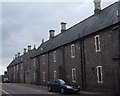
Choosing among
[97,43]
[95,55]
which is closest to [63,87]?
[95,55]

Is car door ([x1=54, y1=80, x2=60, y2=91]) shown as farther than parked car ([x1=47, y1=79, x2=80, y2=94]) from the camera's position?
Yes

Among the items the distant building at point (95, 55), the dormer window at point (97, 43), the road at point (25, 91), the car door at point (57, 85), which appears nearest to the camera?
the distant building at point (95, 55)

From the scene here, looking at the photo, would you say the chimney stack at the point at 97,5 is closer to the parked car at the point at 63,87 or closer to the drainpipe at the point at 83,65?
the drainpipe at the point at 83,65

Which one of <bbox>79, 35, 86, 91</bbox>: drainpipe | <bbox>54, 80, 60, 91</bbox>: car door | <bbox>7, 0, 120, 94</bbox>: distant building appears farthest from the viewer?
<bbox>79, 35, 86, 91</bbox>: drainpipe

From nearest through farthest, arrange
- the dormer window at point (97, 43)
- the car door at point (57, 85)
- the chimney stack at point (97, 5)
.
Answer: the dormer window at point (97, 43) < the car door at point (57, 85) < the chimney stack at point (97, 5)

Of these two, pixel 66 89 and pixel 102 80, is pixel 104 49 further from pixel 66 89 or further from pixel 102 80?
pixel 66 89

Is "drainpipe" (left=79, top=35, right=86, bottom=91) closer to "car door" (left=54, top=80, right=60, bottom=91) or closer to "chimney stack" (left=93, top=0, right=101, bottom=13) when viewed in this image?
"car door" (left=54, top=80, right=60, bottom=91)

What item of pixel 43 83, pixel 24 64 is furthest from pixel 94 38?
pixel 24 64

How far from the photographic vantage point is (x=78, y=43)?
32.5m

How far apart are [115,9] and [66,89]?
9999 millimetres

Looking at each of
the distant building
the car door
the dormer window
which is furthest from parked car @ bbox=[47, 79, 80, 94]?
the dormer window

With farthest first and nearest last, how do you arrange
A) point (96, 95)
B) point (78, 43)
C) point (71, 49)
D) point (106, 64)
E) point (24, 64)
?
1. point (24, 64)
2. point (71, 49)
3. point (78, 43)
4. point (106, 64)
5. point (96, 95)

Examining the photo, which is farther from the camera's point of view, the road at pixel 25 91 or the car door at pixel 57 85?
the car door at pixel 57 85

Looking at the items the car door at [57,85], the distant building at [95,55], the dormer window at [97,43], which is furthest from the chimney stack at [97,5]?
the car door at [57,85]
